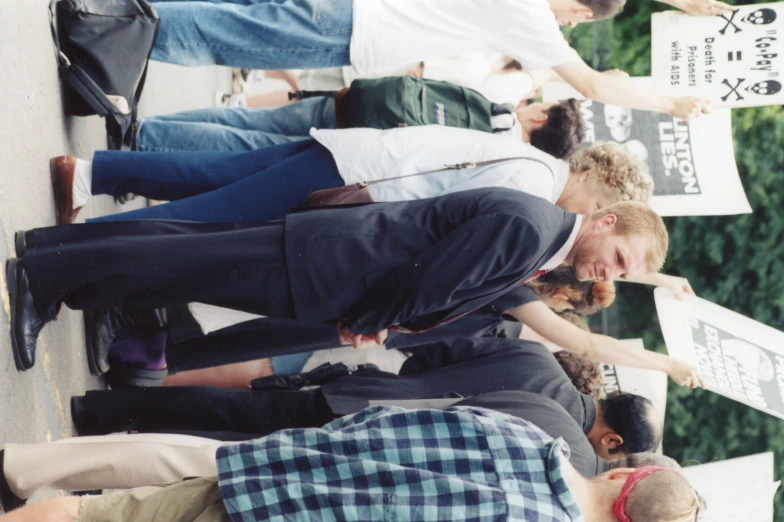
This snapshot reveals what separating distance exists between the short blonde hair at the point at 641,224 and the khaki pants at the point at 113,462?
1.60m

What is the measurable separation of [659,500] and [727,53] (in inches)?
131

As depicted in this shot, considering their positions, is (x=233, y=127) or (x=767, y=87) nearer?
(x=233, y=127)

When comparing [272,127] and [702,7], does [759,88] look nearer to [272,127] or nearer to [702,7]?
[702,7]

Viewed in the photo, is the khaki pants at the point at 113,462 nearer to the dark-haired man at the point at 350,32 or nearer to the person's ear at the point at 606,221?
the person's ear at the point at 606,221

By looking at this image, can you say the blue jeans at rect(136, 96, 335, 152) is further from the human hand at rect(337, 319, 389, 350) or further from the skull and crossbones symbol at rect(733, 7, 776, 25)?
the skull and crossbones symbol at rect(733, 7, 776, 25)

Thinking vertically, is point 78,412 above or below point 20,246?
below

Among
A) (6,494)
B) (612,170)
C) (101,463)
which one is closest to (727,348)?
(612,170)

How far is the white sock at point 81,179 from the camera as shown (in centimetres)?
312

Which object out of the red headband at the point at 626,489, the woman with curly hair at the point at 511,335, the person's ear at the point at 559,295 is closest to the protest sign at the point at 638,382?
the woman with curly hair at the point at 511,335

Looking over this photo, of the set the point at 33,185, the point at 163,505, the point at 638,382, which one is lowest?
the point at 638,382

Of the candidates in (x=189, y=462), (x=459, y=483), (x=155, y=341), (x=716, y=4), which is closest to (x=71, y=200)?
(x=155, y=341)

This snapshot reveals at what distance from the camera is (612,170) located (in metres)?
3.34

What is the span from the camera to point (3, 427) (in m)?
2.46

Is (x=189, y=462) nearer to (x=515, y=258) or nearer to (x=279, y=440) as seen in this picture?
(x=279, y=440)
